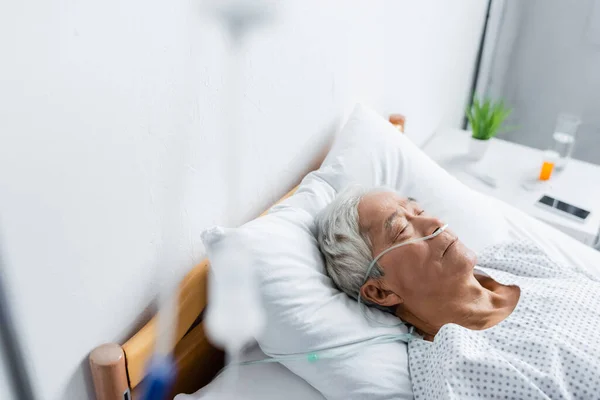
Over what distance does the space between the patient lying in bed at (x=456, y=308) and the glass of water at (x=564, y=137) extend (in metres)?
0.89

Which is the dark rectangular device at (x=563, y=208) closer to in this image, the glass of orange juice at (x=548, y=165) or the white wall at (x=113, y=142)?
the glass of orange juice at (x=548, y=165)

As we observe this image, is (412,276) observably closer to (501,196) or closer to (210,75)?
(210,75)

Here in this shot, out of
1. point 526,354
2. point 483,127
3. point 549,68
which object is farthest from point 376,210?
point 549,68

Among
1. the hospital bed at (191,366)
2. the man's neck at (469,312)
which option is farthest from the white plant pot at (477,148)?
the hospital bed at (191,366)

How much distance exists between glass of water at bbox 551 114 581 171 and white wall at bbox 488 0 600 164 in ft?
0.31

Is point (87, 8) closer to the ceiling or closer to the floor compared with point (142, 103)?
closer to the ceiling

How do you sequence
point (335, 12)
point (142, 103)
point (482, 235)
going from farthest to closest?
point (482, 235) < point (335, 12) < point (142, 103)

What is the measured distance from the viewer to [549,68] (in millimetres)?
2545

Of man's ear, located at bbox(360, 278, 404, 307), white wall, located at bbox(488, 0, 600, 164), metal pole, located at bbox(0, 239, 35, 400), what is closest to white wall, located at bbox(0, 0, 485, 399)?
metal pole, located at bbox(0, 239, 35, 400)

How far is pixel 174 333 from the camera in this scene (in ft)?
3.10

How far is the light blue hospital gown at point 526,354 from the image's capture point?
896mm

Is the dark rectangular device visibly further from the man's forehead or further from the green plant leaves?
the man's forehead

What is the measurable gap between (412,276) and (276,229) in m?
0.28

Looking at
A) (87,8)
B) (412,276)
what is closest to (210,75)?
(87,8)
